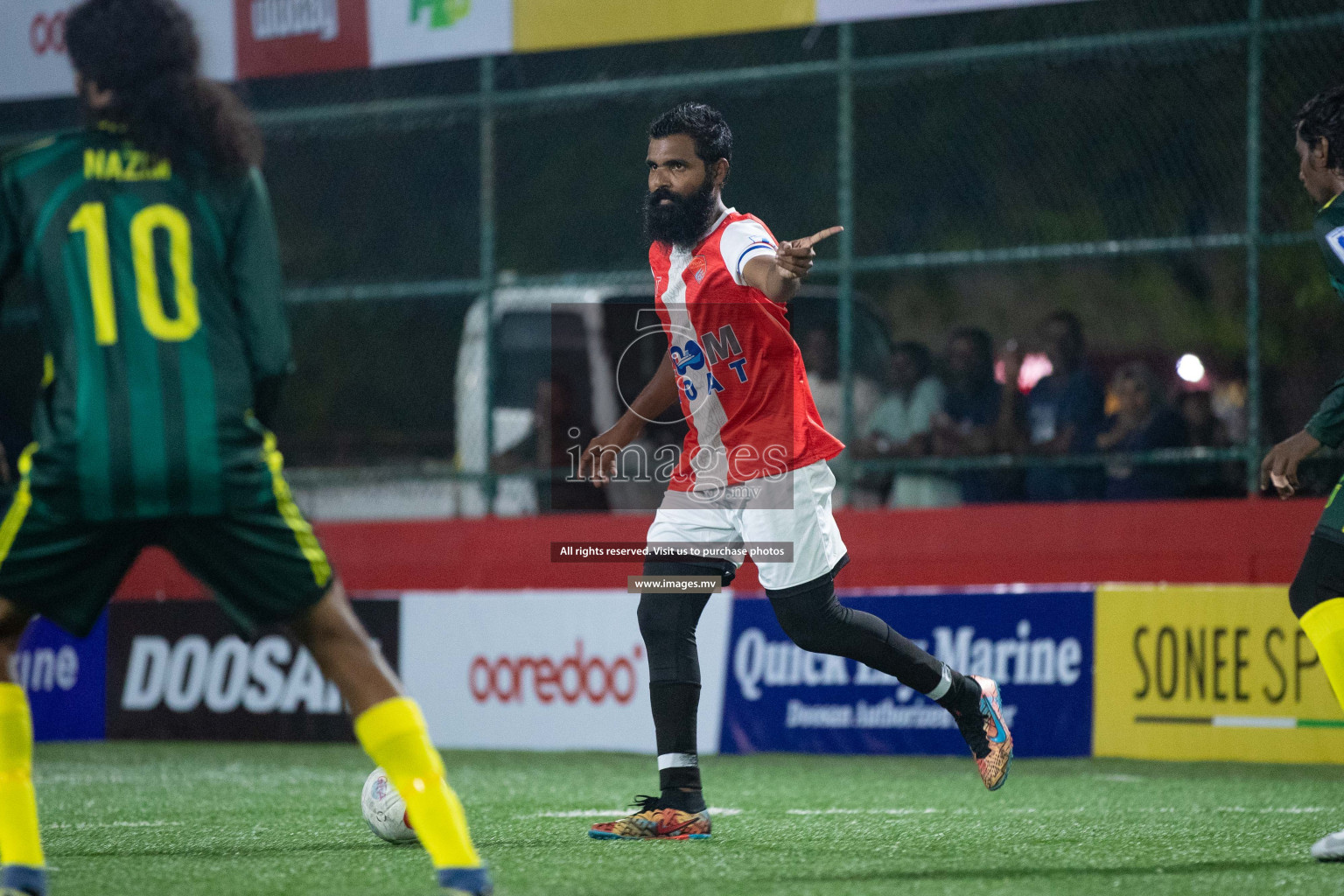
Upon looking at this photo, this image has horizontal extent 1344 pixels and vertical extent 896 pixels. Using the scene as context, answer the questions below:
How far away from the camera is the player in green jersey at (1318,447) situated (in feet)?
16.2

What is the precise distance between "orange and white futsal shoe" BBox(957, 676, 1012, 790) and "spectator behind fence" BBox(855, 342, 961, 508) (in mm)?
5064

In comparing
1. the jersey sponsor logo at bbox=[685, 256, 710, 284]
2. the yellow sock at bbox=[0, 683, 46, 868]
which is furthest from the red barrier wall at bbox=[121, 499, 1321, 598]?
the yellow sock at bbox=[0, 683, 46, 868]

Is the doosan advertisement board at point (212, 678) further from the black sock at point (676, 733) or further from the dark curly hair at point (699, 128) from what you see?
the dark curly hair at point (699, 128)

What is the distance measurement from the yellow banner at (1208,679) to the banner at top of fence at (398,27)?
385 cm

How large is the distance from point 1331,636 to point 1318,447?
0.54m

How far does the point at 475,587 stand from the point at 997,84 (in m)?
8.16

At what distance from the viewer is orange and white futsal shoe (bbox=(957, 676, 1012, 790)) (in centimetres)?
585

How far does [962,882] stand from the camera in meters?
4.54

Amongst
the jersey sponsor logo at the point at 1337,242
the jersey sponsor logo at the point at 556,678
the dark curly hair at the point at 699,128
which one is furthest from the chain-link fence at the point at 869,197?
the jersey sponsor logo at the point at 1337,242

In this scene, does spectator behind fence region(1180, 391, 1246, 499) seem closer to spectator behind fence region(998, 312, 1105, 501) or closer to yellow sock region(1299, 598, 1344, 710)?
spectator behind fence region(998, 312, 1105, 501)

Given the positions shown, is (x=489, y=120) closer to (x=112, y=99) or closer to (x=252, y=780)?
(x=252, y=780)

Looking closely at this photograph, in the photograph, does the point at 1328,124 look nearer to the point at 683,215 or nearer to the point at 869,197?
the point at 683,215

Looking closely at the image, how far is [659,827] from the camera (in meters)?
5.47

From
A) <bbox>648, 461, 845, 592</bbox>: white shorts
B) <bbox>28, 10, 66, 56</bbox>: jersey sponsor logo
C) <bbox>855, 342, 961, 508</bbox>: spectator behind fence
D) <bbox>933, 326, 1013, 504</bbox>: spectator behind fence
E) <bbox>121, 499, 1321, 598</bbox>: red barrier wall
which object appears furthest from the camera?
<bbox>28, 10, 66, 56</bbox>: jersey sponsor logo
